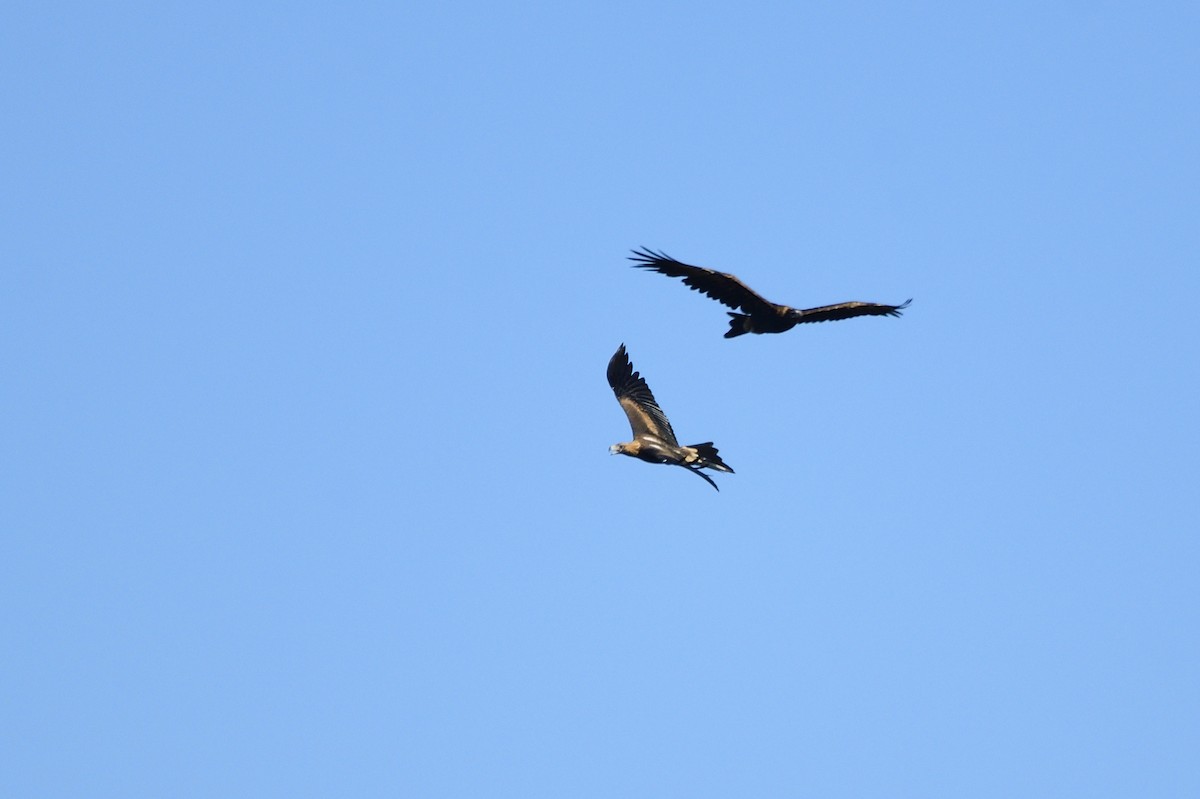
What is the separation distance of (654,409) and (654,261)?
4777 mm

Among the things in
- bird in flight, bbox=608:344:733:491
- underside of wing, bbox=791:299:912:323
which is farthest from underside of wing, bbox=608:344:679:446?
underside of wing, bbox=791:299:912:323

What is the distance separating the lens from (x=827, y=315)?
31781mm

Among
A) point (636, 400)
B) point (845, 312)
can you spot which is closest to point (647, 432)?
point (636, 400)

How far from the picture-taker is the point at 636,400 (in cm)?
3594

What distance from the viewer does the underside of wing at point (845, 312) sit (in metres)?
31.4

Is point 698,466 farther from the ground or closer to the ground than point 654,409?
closer to the ground

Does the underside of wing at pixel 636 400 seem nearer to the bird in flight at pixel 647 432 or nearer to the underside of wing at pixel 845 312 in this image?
the bird in flight at pixel 647 432

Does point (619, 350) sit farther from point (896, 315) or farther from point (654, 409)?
point (896, 315)

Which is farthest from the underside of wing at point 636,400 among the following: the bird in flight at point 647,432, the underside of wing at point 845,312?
the underside of wing at point 845,312

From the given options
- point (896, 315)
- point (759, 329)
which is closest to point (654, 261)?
point (759, 329)

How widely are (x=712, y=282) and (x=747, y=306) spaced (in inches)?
28.4

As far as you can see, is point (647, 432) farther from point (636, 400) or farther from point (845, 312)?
point (845, 312)

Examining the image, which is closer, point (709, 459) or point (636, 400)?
point (709, 459)

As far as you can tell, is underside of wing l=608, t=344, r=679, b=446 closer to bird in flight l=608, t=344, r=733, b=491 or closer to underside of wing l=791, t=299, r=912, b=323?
bird in flight l=608, t=344, r=733, b=491
